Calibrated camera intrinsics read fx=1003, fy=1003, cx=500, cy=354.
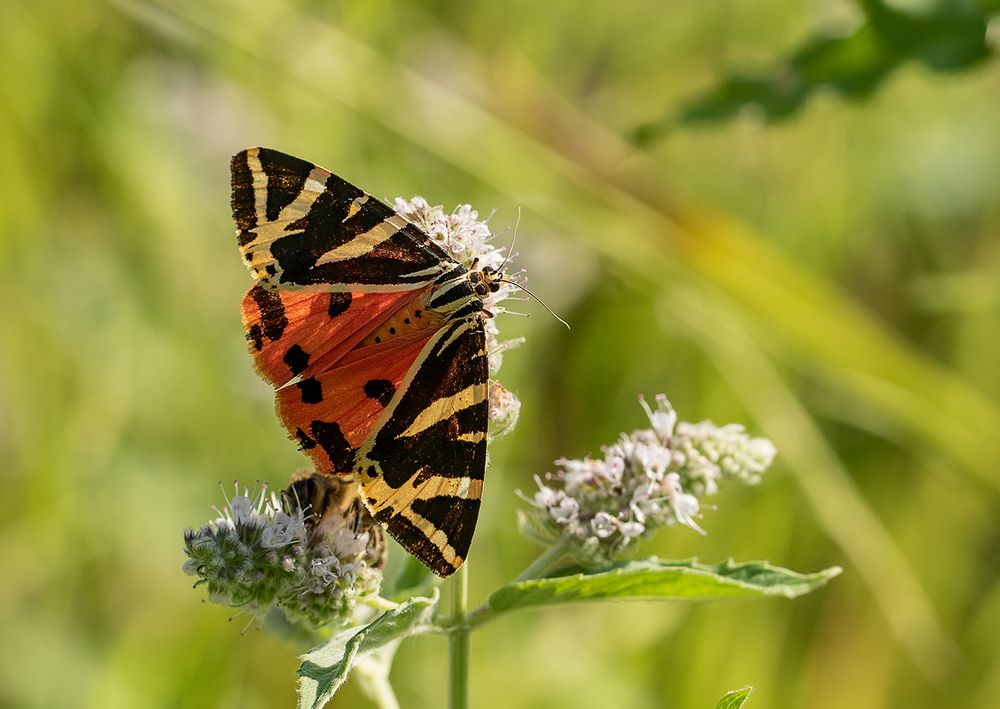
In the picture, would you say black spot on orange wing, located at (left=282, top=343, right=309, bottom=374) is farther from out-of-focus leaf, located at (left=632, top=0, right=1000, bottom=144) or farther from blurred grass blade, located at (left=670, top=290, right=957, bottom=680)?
blurred grass blade, located at (left=670, top=290, right=957, bottom=680)

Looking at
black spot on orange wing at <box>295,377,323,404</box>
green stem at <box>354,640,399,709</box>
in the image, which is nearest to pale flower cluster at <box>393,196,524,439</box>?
black spot on orange wing at <box>295,377,323,404</box>

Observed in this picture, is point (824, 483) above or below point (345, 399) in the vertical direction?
above

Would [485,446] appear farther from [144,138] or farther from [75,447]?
[144,138]

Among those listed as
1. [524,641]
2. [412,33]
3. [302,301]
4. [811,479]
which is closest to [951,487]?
[811,479]

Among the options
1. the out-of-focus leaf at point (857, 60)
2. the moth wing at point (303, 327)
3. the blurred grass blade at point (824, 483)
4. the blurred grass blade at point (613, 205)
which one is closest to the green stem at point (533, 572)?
the moth wing at point (303, 327)

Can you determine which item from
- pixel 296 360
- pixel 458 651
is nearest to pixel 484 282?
pixel 296 360

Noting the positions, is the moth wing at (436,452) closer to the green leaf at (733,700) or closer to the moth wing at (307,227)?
the moth wing at (307,227)

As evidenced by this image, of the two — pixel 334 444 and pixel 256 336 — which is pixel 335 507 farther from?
pixel 256 336
